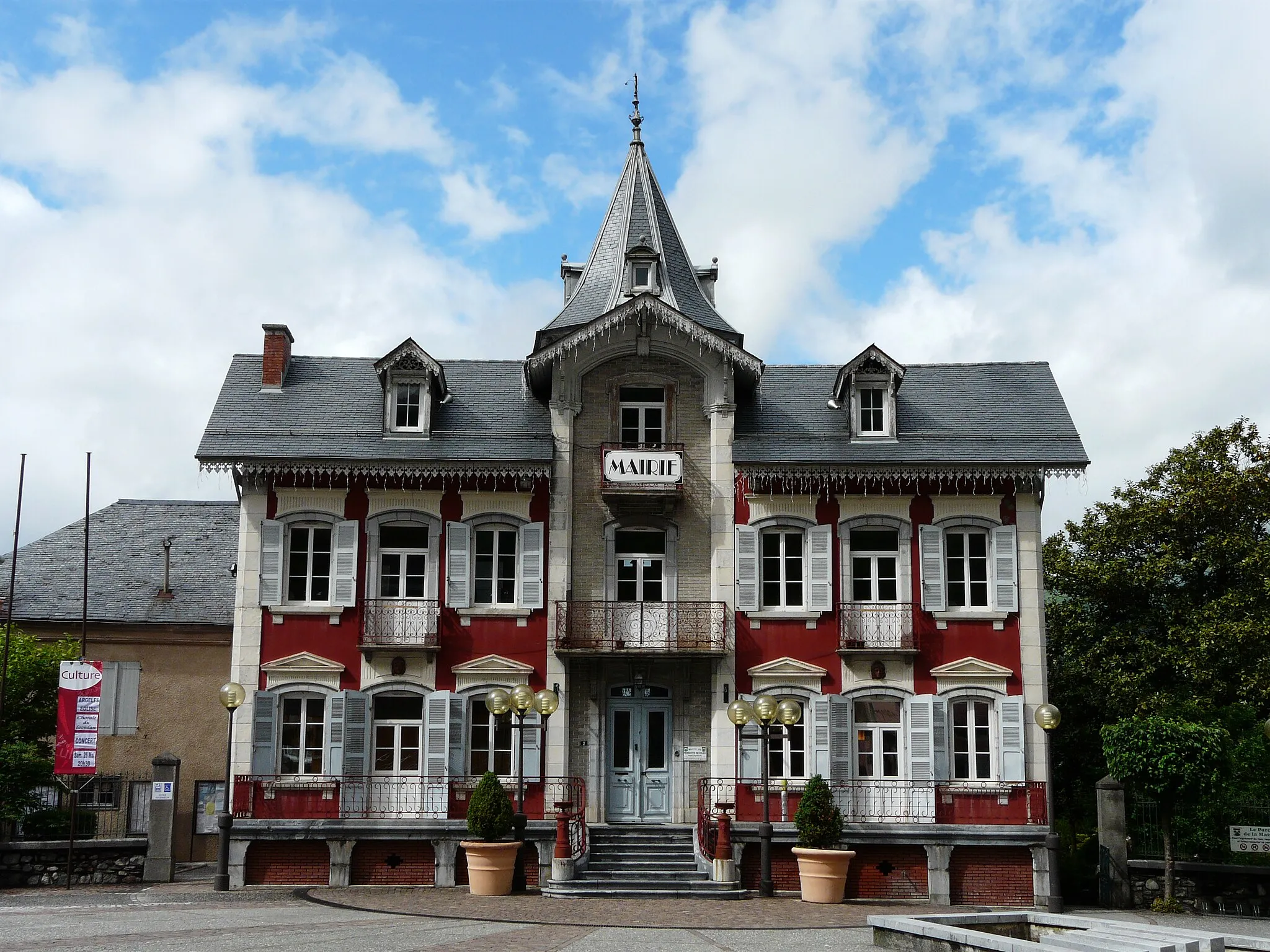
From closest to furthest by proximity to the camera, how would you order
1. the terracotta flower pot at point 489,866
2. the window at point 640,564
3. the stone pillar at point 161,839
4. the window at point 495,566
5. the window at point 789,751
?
the terracotta flower pot at point 489,866
the stone pillar at point 161,839
the window at point 789,751
the window at point 495,566
the window at point 640,564

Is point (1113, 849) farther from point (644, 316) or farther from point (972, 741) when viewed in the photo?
point (644, 316)

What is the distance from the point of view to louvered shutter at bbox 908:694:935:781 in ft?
76.6

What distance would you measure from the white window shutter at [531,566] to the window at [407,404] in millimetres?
2921

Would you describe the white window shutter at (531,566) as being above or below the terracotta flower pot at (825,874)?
above

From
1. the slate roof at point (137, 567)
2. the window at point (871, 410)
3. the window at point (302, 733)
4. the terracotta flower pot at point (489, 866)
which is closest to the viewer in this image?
the terracotta flower pot at point (489, 866)

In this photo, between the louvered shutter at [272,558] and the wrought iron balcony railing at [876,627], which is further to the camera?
the louvered shutter at [272,558]

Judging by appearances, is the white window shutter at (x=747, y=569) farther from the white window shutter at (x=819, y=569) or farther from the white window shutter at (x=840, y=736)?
the white window shutter at (x=840, y=736)

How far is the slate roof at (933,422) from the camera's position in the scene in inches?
952

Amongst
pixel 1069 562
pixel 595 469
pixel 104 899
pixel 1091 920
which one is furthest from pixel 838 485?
pixel 104 899

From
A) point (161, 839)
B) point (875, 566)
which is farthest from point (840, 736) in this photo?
point (161, 839)

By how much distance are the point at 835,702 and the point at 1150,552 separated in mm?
9645

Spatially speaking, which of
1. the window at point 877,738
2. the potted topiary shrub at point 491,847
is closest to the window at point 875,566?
the window at point 877,738

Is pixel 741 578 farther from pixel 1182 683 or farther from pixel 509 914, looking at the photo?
pixel 1182 683

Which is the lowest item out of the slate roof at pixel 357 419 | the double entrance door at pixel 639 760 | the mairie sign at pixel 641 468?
the double entrance door at pixel 639 760
